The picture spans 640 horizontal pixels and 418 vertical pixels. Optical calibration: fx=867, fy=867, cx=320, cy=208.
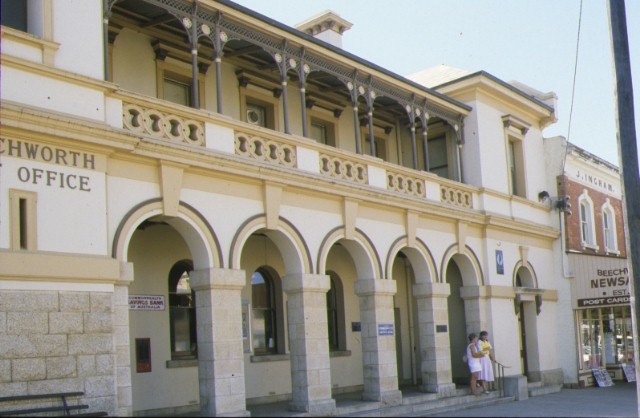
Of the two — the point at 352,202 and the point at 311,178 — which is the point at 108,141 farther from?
the point at 352,202

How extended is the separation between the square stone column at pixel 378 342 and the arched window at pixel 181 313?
12.0 feet

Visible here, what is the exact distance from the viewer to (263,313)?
19.7 metres

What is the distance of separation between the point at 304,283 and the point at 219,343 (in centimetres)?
263

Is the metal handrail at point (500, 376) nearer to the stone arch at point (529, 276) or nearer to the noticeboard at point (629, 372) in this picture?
the stone arch at point (529, 276)

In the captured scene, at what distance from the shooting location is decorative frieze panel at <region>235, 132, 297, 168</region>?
15.9 meters

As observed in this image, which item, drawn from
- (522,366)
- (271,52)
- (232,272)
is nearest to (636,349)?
(232,272)

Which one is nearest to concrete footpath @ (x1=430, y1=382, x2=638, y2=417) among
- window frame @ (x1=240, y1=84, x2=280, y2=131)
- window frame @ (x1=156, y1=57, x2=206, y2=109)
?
window frame @ (x1=240, y1=84, x2=280, y2=131)

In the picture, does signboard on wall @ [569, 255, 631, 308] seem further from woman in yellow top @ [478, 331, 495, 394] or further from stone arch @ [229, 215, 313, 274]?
stone arch @ [229, 215, 313, 274]

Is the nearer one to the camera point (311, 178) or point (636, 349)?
point (636, 349)

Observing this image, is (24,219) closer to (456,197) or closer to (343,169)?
(343,169)

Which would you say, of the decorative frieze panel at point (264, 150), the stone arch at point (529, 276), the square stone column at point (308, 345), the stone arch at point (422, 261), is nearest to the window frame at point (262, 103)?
the decorative frieze panel at point (264, 150)

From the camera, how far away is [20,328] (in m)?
11.6

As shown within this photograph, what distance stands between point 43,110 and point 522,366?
55.5 ft

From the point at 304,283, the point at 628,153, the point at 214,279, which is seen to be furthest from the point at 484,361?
the point at 628,153
